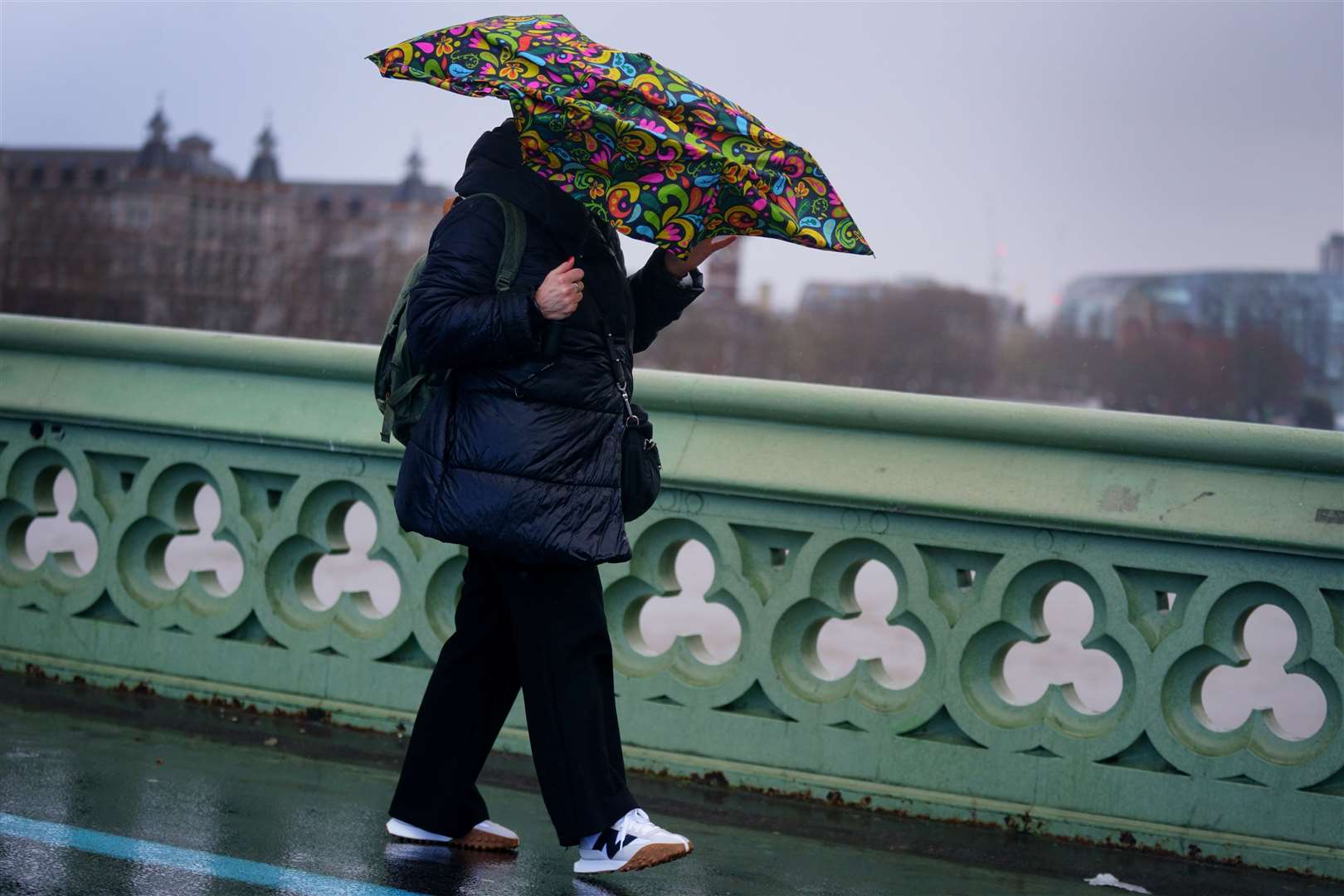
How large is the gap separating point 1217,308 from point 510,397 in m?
55.8

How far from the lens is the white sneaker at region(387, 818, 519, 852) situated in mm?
3398

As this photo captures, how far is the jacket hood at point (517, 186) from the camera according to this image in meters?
3.08

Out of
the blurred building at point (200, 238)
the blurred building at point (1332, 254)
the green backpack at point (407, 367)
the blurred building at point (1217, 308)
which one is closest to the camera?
the green backpack at point (407, 367)

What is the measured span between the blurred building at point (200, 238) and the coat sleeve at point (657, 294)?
26507 millimetres

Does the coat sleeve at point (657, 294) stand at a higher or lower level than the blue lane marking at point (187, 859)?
higher

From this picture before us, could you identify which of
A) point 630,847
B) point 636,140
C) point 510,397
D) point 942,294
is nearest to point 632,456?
point 510,397

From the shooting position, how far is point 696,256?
3.24 m

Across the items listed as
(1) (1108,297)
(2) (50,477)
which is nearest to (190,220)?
(1) (1108,297)

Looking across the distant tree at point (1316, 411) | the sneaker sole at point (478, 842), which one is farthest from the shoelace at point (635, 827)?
the distant tree at point (1316, 411)

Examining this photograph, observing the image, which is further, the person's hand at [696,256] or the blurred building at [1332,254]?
the blurred building at [1332,254]

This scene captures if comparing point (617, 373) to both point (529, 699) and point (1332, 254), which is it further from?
point (1332, 254)

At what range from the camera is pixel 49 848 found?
3.19 meters

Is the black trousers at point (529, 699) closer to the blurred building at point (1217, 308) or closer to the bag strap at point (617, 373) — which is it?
the bag strap at point (617, 373)

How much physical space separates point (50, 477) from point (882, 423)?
266 centimetres
